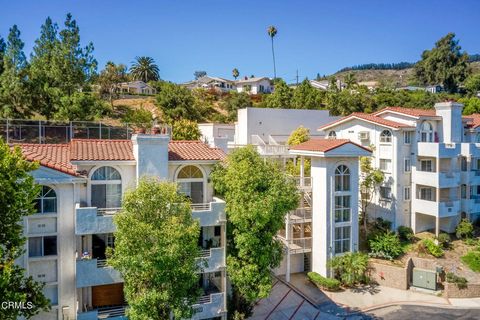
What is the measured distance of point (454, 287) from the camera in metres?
29.8

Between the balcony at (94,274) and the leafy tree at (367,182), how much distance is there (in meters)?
24.0

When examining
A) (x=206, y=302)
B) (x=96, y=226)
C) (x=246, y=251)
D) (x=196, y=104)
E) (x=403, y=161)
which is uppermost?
(x=196, y=104)

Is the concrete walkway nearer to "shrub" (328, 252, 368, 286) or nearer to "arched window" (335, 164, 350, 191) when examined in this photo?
"shrub" (328, 252, 368, 286)

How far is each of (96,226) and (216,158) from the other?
7.60 m

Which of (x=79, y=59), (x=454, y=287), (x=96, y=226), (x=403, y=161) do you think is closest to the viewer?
(x=96, y=226)

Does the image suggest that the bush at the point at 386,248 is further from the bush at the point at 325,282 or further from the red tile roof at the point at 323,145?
the red tile roof at the point at 323,145

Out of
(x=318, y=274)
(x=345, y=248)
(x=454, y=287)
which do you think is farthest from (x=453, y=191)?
(x=318, y=274)

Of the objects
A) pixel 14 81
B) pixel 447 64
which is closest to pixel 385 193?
pixel 14 81

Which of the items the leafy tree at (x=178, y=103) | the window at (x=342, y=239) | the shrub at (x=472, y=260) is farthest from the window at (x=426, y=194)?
the leafy tree at (x=178, y=103)

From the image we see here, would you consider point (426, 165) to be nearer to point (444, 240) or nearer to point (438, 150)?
point (438, 150)

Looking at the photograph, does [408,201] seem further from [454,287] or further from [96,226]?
[96,226]

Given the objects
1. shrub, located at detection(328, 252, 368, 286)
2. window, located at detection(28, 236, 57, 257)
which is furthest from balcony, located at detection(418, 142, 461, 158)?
window, located at detection(28, 236, 57, 257)

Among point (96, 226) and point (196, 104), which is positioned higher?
point (196, 104)

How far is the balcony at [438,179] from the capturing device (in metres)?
36.4
